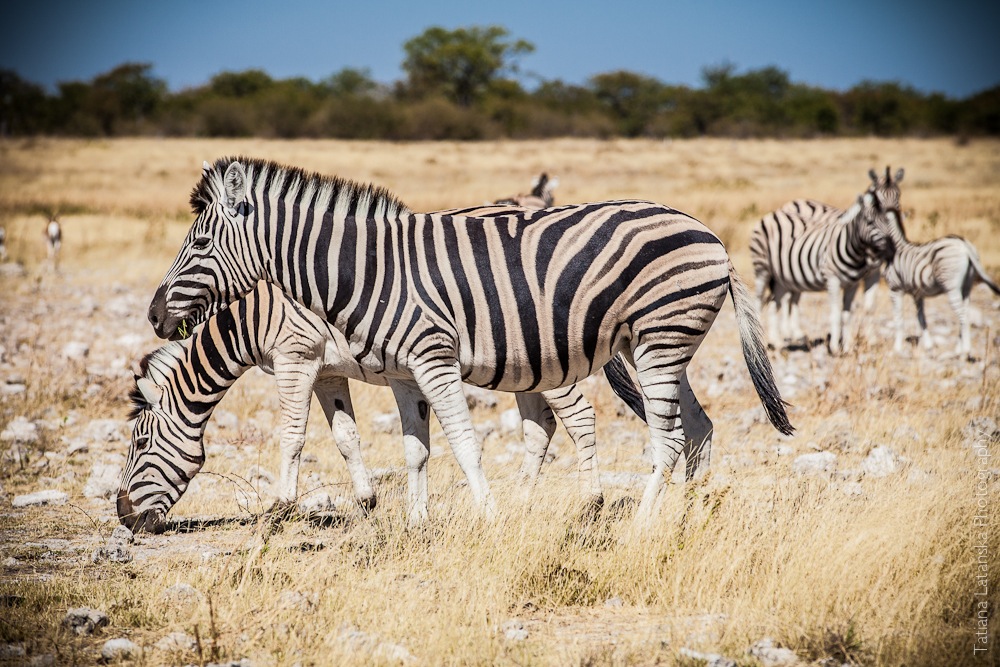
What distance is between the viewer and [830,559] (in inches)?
187

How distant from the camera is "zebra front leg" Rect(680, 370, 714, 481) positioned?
20.2 ft

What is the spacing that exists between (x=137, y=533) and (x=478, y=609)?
2687 millimetres

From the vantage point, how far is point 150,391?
615 centimetres

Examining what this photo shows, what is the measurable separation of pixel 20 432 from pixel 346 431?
11.3 feet

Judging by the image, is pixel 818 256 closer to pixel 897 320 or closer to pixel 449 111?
pixel 897 320

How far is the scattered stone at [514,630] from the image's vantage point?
4340 millimetres

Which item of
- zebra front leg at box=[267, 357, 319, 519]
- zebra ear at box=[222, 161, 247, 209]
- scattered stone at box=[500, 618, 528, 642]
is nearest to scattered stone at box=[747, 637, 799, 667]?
scattered stone at box=[500, 618, 528, 642]

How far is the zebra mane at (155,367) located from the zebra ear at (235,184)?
147 centimetres

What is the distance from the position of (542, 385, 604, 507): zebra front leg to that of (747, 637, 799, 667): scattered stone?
2249 mm

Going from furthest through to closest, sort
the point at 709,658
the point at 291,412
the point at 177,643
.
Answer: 1. the point at 291,412
2. the point at 177,643
3. the point at 709,658

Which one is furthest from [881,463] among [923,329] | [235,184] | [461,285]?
[923,329]

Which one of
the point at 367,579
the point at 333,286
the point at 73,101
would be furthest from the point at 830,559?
the point at 73,101

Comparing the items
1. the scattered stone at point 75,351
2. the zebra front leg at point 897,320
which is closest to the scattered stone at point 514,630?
the scattered stone at point 75,351

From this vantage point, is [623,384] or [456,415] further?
[623,384]
